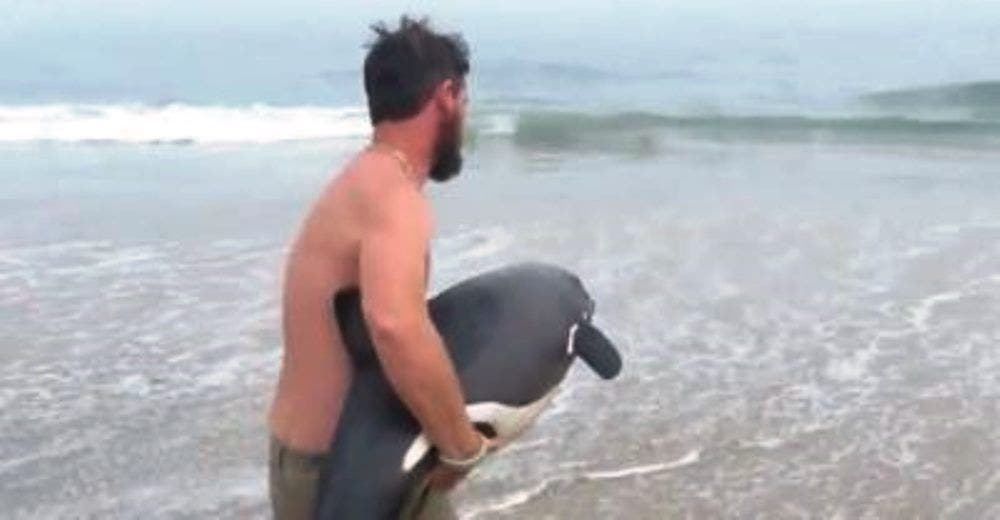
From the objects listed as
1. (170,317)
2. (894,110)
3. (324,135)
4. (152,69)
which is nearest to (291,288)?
(170,317)

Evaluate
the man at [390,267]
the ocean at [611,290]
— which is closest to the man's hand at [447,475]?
the man at [390,267]

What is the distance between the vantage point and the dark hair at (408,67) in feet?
10.3

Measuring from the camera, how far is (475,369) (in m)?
3.27

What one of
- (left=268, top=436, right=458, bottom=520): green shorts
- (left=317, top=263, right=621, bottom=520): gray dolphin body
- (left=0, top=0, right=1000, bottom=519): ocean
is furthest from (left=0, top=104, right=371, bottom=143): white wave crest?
(left=317, top=263, right=621, bottom=520): gray dolphin body

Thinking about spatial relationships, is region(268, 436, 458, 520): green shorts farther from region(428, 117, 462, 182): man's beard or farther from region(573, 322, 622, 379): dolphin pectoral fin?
region(428, 117, 462, 182): man's beard

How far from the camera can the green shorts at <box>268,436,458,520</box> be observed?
3.37 meters

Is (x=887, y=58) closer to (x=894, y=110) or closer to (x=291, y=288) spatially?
(x=894, y=110)

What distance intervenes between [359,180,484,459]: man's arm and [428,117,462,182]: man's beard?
0.12m

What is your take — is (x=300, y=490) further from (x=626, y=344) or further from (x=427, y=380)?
(x=626, y=344)

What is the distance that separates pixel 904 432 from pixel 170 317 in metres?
4.09

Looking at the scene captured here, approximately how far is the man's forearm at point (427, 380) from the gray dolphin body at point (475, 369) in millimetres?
52

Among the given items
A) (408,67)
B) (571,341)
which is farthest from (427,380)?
(408,67)

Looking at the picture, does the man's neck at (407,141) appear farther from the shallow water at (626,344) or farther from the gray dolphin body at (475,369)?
the shallow water at (626,344)

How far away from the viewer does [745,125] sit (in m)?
23.3
